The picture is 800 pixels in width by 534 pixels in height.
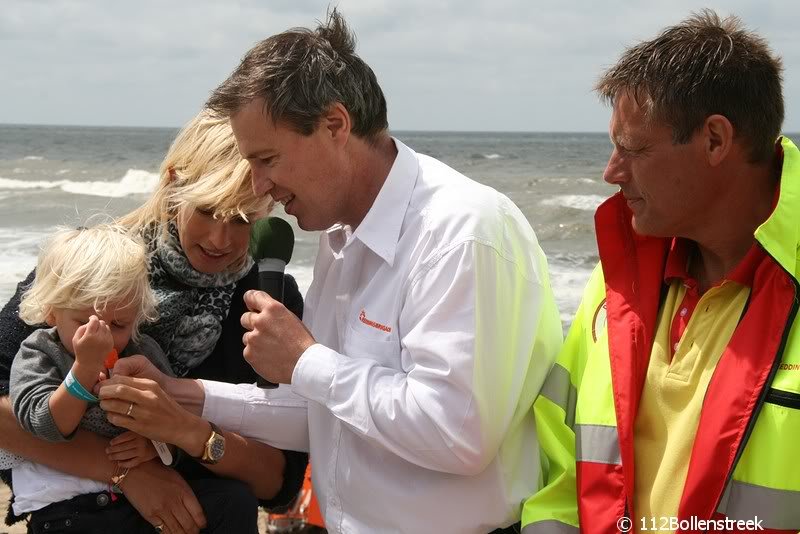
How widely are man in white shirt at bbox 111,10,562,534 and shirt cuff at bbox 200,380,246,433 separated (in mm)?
290

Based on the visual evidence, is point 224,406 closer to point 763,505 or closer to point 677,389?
point 677,389

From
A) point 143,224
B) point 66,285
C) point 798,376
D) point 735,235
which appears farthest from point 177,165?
point 798,376

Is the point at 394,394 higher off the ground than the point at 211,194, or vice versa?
the point at 211,194

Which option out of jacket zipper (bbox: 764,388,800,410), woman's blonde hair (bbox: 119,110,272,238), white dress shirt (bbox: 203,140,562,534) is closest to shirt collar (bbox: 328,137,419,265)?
white dress shirt (bbox: 203,140,562,534)

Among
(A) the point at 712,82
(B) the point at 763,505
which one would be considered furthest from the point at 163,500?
(A) the point at 712,82

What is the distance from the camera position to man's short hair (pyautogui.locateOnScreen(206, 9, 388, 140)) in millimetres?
2756

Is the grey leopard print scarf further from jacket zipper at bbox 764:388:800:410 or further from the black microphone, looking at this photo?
jacket zipper at bbox 764:388:800:410

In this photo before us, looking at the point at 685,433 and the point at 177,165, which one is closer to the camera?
the point at 685,433

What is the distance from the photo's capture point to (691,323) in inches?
105

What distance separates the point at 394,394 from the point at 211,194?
0.96 m

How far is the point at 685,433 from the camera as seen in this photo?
2518mm

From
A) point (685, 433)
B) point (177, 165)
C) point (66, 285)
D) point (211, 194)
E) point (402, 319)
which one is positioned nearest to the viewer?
point (685, 433)

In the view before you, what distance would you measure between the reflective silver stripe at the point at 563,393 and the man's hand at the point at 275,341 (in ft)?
2.28

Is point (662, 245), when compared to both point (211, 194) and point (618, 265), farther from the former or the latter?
point (211, 194)
